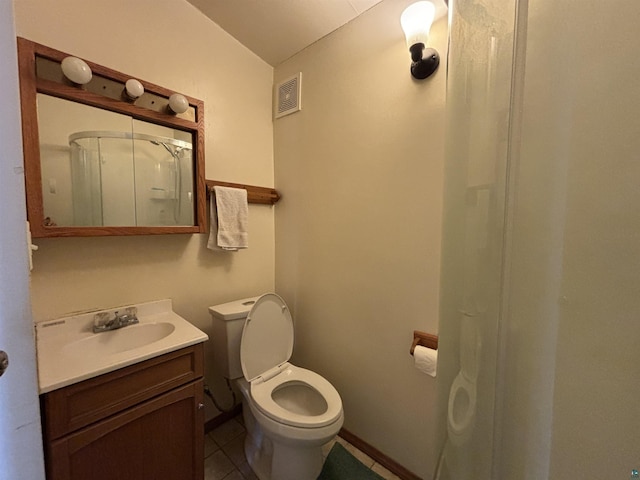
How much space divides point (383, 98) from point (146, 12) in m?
1.26

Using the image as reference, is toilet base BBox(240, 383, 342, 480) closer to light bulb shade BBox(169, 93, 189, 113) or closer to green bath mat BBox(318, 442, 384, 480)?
green bath mat BBox(318, 442, 384, 480)

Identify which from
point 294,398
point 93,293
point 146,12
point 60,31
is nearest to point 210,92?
point 146,12

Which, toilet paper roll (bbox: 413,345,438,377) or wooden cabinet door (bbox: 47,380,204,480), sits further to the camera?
toilet paper roll (bbox: 413,345,438,377)

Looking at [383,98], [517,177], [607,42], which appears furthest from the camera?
[383,98]

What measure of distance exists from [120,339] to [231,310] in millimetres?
502

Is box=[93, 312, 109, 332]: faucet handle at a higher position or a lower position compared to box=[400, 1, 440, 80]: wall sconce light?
lower

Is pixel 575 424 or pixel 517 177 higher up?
pixel 517 177

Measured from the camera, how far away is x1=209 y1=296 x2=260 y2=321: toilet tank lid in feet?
4.66

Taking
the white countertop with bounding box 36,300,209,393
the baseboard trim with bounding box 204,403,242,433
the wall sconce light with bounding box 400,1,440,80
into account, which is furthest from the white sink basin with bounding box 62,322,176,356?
the wall sconce light with bounding box 400,1,440,80

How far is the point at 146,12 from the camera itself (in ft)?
4.23

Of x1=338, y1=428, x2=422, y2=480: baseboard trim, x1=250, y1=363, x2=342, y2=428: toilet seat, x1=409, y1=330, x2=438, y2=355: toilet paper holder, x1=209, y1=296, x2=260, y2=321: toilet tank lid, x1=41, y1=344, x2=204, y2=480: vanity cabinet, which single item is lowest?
x1=338, y1=428, x2=422, y2=480: baseboard trim

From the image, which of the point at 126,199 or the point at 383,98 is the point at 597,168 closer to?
the point at 383,98

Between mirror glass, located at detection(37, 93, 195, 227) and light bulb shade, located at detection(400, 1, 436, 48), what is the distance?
1.19 metres

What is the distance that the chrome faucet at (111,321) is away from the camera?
3.79 ft
